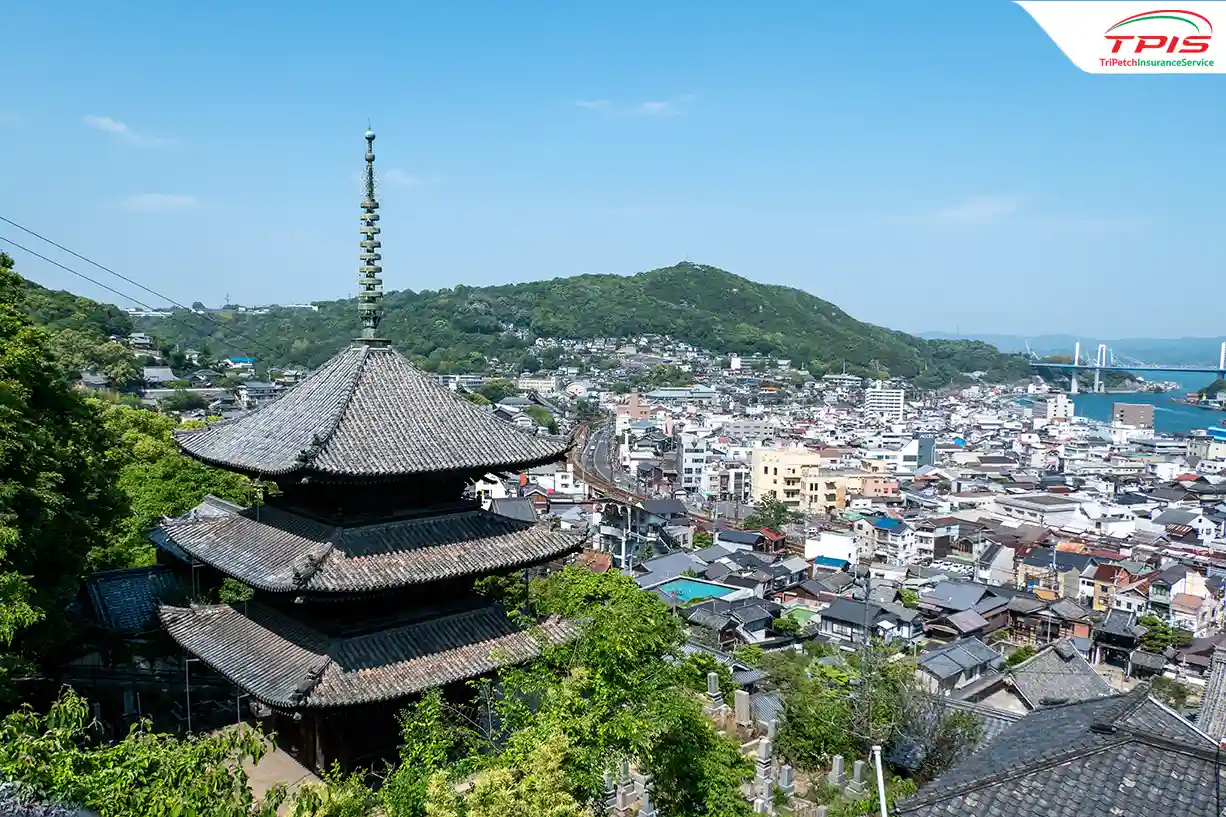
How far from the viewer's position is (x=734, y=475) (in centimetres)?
10512

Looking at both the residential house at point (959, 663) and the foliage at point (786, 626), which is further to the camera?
the foliage at point (786, 626)

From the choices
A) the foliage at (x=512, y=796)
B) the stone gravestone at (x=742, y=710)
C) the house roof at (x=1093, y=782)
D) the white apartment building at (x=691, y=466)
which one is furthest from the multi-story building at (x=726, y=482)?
the foliage at (x=512, y=796)

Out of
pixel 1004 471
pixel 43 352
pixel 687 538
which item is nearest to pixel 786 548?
pixel 687 538

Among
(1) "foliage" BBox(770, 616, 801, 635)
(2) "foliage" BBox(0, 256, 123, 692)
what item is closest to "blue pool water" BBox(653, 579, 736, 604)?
(1) "foliage" BBox(770, 616, 801, 635)

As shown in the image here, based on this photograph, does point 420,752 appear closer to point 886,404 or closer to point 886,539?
point 886,539

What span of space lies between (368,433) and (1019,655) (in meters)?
44.9

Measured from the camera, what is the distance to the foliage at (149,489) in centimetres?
2612

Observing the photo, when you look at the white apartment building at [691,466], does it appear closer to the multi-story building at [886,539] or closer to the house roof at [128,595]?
the multi-story building at [886,539]

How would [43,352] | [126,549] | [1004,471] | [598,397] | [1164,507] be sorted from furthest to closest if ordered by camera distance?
[598,397] → [1004,471] → [1164,507] → [126,549] → [43,352]

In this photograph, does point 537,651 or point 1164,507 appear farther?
point 1164,507

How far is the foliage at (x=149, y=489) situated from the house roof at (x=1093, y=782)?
72.9 ft

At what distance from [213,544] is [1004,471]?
122284 mm

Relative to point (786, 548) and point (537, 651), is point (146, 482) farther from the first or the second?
point (786, 548)

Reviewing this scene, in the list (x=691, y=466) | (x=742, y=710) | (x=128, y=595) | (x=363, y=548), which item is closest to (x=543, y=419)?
(x=691, y=466)
